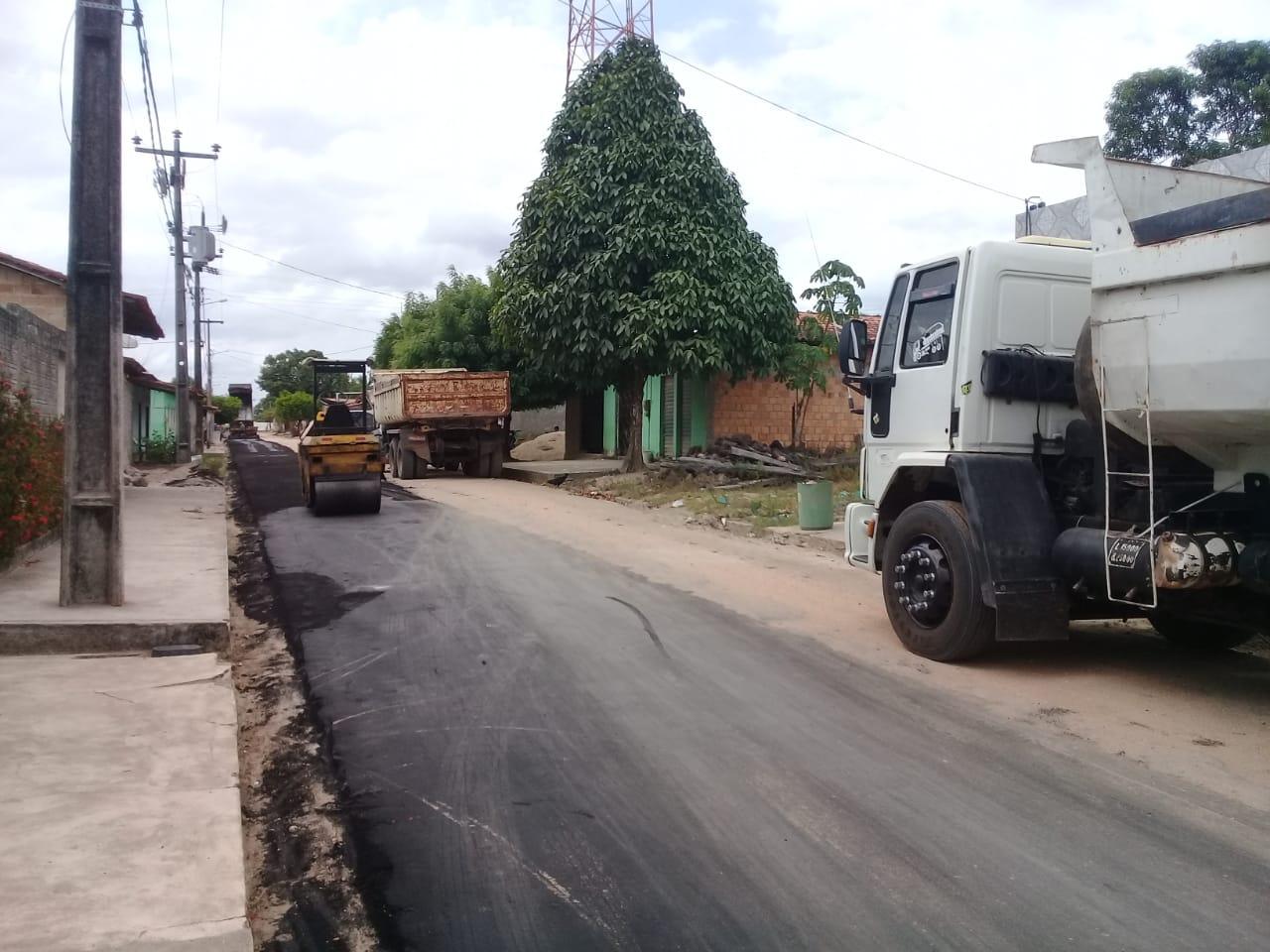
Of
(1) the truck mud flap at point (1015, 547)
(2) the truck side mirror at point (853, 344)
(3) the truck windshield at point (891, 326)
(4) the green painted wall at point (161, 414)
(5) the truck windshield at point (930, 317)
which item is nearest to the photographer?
(1) the truck mud flap at point (1015, 547)

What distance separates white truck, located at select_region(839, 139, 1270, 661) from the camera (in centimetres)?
526

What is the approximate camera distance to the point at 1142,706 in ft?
19.7

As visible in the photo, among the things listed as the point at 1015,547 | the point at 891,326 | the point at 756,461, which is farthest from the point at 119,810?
the point at 756,461

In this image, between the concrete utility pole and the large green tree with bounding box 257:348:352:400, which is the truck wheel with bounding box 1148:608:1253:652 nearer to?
the concrete utility pole

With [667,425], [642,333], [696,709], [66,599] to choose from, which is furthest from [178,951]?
[667,425]

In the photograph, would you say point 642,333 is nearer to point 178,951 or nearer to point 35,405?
point 35,405

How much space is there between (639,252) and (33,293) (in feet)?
34.2

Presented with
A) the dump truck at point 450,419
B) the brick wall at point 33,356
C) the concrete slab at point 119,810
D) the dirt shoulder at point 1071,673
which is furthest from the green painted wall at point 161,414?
the concrete slab at point 119,810

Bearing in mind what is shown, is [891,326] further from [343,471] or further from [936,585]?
[343,471]

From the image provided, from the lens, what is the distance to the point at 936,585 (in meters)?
6.94

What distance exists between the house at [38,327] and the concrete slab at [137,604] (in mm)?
1561

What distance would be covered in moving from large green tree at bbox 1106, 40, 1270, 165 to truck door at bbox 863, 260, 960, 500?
19.6 meters

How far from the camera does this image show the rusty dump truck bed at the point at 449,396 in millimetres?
23781

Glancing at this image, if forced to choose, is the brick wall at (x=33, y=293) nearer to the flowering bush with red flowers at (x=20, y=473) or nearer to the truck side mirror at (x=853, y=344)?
the flowering bush with red flowers at (x=20, y=473)
